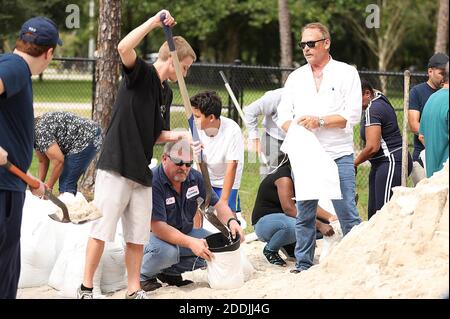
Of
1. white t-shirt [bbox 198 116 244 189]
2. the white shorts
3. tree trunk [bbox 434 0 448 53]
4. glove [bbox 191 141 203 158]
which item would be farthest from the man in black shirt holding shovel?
tree trunk [bbox 434 0 448 53]

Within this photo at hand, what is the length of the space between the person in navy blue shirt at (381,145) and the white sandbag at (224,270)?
182cm

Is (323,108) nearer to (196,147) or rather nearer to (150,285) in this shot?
(196,147)

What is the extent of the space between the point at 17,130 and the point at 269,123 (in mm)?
4207

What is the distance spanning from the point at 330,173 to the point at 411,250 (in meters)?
1.64

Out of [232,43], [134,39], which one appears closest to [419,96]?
[134,39]

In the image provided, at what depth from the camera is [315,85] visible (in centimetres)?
741

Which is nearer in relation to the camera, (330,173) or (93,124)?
(330,173)

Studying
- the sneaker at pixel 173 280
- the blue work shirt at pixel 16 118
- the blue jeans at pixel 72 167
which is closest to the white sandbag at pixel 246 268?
the sneaker at pixel 173 280

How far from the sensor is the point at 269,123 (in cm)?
916

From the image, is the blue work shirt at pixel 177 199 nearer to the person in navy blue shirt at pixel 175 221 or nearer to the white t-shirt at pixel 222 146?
the person in navy blue shirt at pixel 175 221

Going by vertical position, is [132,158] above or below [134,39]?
below

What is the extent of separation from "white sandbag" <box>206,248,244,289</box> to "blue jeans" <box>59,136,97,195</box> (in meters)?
2.84

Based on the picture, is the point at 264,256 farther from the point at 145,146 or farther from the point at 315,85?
the point at 145,146

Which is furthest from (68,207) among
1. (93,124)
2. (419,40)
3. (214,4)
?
(419,40)
